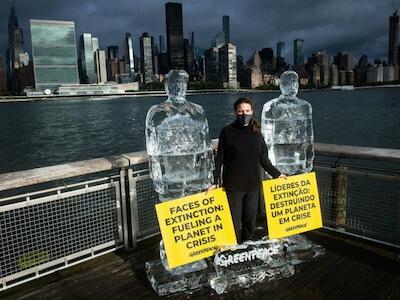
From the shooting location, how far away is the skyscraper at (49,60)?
602ft

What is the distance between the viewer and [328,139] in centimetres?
3594

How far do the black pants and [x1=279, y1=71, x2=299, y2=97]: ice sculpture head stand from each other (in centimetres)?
132

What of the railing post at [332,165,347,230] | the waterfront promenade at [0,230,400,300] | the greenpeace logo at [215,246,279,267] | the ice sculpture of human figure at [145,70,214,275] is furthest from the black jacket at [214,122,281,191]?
the railing post at [332,165,347,230]

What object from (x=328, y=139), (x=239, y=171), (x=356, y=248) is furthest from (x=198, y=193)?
→ (x=328, y=139)

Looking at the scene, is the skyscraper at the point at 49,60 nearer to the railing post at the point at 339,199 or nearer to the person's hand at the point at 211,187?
the railing post at the point at 339,199

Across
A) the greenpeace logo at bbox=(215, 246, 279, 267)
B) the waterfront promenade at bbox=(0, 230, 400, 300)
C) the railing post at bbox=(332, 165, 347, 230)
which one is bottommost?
the waterfront promenade at bbox=(0, 230, 400, 300)

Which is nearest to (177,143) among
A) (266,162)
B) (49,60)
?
(266,162)

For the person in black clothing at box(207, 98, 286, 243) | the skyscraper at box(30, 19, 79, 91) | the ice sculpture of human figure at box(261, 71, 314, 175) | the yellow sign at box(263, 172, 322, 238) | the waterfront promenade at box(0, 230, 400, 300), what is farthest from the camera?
the skyscraper at box(30, 19, 79, 91)

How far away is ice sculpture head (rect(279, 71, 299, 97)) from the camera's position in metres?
4.81

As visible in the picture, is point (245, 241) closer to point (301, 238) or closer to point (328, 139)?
point (301, 238)

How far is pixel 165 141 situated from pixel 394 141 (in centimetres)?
3482

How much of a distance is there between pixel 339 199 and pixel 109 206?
10.3 ft

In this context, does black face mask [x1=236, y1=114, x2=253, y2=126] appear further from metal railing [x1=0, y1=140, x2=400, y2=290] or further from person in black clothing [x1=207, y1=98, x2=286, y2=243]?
metal railing [x1=0, y1=140, x2=400, y2=290]

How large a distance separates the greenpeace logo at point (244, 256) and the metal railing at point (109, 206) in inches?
54.7
